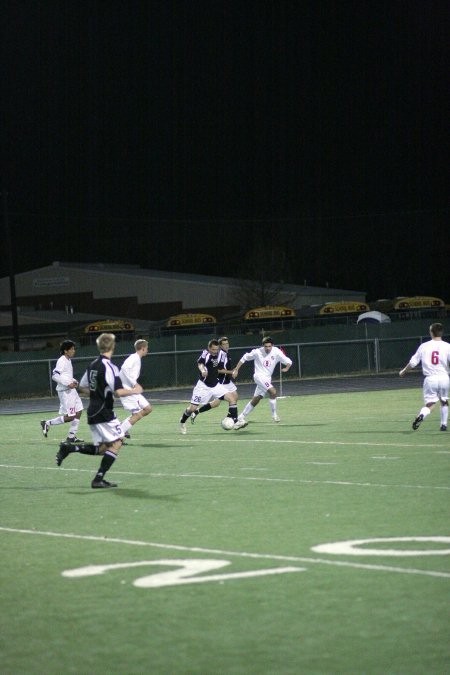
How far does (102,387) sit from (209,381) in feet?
30.9

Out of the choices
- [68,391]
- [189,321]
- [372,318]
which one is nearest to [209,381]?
[68,391]

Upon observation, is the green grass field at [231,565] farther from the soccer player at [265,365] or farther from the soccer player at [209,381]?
the soccer player at [265,365]

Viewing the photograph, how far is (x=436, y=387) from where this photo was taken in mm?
20250

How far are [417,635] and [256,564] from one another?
96.6 inches

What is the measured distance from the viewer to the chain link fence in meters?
41.7

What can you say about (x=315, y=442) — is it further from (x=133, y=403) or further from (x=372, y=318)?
(x=372, y=318)

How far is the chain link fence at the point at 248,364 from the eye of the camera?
137 feet

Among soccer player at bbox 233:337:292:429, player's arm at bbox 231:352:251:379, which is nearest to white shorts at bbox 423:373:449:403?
player's arm at bbox 231:352:251:379

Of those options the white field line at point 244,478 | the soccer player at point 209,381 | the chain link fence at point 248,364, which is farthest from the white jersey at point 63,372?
the chain link fence at point 248,364

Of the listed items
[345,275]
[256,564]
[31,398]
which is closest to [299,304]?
[345,275]

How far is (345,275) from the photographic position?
340ft

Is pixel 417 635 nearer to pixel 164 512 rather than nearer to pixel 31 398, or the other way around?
pixel 164 512

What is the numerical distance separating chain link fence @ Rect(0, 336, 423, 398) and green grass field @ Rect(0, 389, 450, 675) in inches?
959

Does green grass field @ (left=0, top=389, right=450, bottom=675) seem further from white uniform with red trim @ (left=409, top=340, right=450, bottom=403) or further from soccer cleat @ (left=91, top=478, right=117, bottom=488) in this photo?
white uniform with red trim @ (left=409, top=340, right=450, bottom=403)
